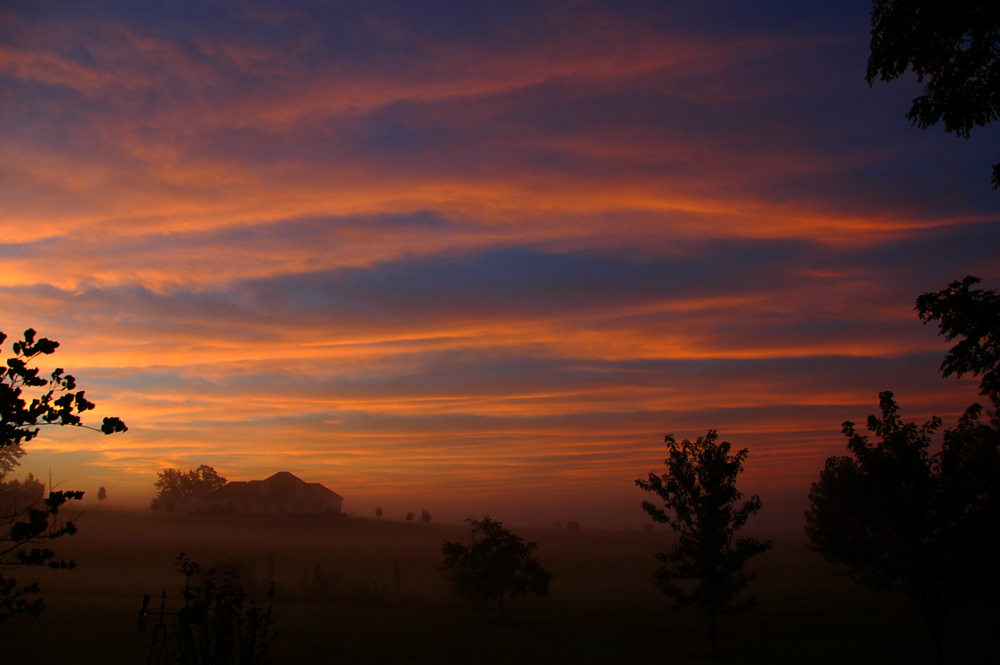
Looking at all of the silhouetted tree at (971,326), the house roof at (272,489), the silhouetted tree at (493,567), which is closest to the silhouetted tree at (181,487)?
the house roof at (272,489)

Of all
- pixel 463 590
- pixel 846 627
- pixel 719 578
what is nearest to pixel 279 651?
pixel 719 578

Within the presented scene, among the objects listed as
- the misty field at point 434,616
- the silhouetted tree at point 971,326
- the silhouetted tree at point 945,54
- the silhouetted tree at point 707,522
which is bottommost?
the misty field at point 434,616

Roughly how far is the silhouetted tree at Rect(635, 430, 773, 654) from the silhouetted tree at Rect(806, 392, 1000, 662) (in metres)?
6.22

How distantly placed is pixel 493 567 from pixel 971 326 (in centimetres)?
4064

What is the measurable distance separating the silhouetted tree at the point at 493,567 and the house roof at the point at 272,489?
8246 centimetres

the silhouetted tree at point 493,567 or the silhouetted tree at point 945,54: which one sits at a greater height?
the silhouetted tree at point 945,54

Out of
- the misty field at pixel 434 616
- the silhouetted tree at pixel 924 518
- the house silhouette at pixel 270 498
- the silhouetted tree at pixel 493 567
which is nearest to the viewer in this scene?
the silhouetted tree at pixel 924 518

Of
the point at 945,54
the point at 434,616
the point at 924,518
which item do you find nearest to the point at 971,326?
the point at 945,54

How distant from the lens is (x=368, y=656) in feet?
87.8

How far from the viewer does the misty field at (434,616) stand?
2748cm

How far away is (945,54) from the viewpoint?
41.8ft

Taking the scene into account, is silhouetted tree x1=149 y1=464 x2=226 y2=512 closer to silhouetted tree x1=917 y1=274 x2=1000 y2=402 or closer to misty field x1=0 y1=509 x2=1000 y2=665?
misty field x1=0 y1=509 x2=1000 y2=665

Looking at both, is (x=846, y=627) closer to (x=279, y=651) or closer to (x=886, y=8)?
(x=279, y=651)

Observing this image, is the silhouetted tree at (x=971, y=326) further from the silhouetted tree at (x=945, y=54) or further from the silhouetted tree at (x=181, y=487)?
the silhouetted tree at (x=181, y=487)
